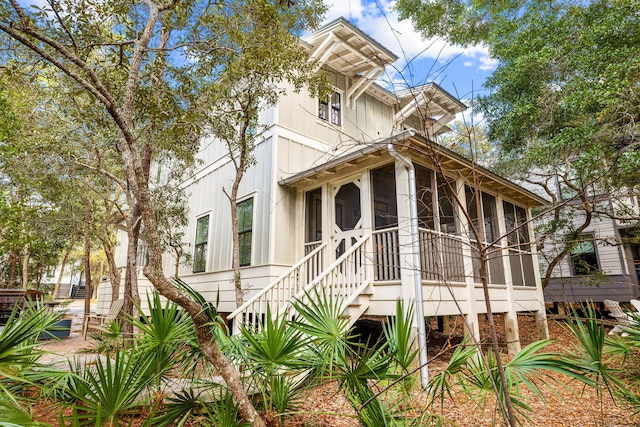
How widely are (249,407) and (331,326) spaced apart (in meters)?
1.01

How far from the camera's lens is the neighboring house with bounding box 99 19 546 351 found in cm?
632

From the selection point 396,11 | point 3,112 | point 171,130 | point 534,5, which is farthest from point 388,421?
point 396,11

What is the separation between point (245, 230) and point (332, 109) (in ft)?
14.8

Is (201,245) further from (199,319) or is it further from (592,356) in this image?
(592,356)

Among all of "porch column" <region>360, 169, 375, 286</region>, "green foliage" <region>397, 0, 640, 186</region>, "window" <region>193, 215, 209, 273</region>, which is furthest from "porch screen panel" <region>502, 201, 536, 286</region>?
"window" <region>193, 215, 209, 273</region>

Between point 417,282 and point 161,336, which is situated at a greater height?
point 417,282

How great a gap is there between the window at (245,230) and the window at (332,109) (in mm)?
3394

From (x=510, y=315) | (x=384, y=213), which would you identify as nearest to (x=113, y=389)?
(x=384, y=213)

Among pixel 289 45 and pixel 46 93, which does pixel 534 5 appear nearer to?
pixel 289 45

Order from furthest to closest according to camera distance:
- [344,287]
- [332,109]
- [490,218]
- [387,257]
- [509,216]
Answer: [332,109] → [509,216] → [490,218] → [387,257] → [344,287]

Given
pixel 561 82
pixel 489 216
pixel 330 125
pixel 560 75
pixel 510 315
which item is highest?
pixel 560 75

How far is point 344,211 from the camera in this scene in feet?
26.6

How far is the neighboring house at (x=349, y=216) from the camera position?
632cm

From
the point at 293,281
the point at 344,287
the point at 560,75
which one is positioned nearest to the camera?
the point at 344,287
